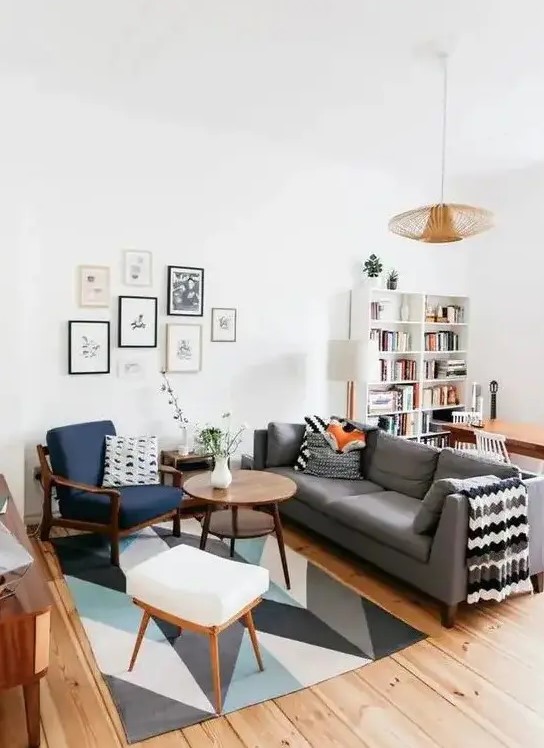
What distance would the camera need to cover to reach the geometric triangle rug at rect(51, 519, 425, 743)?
91.4 inches

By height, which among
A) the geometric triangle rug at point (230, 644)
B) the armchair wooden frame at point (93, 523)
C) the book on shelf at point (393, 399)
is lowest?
the geometric triangle rug at point (230, 644)

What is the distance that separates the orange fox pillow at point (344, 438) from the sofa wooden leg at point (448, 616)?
161 centimetres

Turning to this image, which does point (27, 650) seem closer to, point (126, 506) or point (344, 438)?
point (126, 506)

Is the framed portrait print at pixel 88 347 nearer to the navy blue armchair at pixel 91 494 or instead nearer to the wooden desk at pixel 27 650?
the navy blue armchair at pixel 91 494

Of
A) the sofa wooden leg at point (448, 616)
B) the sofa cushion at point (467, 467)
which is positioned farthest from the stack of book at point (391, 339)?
the sofa wooden leg at point (448, 616)

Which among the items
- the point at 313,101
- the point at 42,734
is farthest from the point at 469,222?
the point at 42,734

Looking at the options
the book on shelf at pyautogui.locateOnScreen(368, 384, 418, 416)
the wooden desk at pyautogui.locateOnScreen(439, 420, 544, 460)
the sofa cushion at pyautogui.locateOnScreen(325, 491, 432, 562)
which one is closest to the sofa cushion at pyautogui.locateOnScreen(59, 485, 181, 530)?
the sofa cushion at pyautogui.locateOnScreen(325, 491, 432, 562)

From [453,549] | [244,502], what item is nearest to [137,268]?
[244,502]

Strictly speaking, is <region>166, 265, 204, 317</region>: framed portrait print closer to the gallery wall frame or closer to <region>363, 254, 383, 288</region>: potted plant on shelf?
the gallery wall frame

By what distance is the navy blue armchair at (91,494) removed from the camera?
12.1ft

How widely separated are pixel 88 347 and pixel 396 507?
2.51 meters

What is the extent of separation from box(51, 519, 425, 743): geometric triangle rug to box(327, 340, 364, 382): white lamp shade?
1.95 metres

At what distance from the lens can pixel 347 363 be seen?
5.18 metres

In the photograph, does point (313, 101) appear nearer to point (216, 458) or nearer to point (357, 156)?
point (357, 156)
